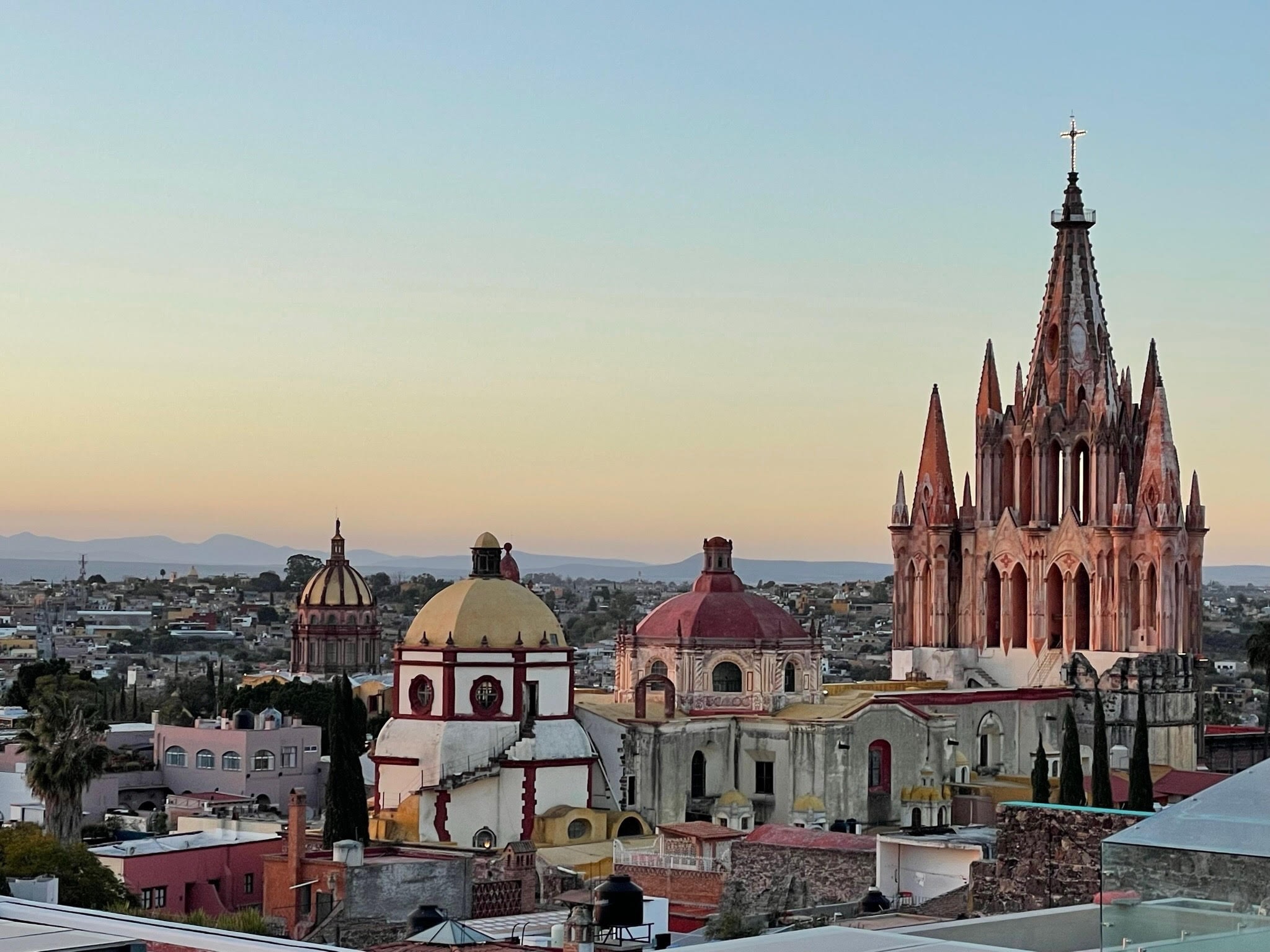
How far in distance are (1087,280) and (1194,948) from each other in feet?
204

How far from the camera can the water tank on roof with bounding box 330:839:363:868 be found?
141 ft

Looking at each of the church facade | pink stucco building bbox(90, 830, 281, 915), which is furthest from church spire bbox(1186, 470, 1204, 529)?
pink stucco building bbox(90, 830, 281, 915)

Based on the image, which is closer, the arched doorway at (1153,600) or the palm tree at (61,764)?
the palm tree at (61,764)

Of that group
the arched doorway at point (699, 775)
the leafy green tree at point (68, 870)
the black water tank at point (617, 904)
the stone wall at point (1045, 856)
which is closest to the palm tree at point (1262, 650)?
the arched doorway at point (699, 775)

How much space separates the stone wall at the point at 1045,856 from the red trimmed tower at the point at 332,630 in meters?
84.4

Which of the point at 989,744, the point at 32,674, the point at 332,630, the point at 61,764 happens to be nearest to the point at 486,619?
the point at 61,764

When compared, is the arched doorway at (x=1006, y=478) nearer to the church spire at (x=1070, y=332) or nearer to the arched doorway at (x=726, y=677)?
the church spire at (x=1070, y=332)

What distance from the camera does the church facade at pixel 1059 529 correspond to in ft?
241

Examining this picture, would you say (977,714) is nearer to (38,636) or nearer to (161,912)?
(161,912)

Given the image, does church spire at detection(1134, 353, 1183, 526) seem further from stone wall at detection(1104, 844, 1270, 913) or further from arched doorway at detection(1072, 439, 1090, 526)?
stone wall at detection(1104, 844, 1270, 913)

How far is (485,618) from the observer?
5831 centimetres

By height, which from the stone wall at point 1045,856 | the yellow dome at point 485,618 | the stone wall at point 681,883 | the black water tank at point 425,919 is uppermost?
the yellow dome at point 485,618

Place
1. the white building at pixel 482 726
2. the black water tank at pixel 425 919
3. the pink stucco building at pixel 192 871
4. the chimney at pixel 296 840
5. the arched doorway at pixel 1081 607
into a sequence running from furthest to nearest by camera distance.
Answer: the arched doorway at pixel 1081 607
the white building at pixel 482 726
the pink stucco building at pixel 192 871
the chimney at pixel 296 840
the black water tank at pixel 425 919

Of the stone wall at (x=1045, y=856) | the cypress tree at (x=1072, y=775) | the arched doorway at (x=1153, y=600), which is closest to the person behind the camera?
the stone wall at (x=1045, y=856)
